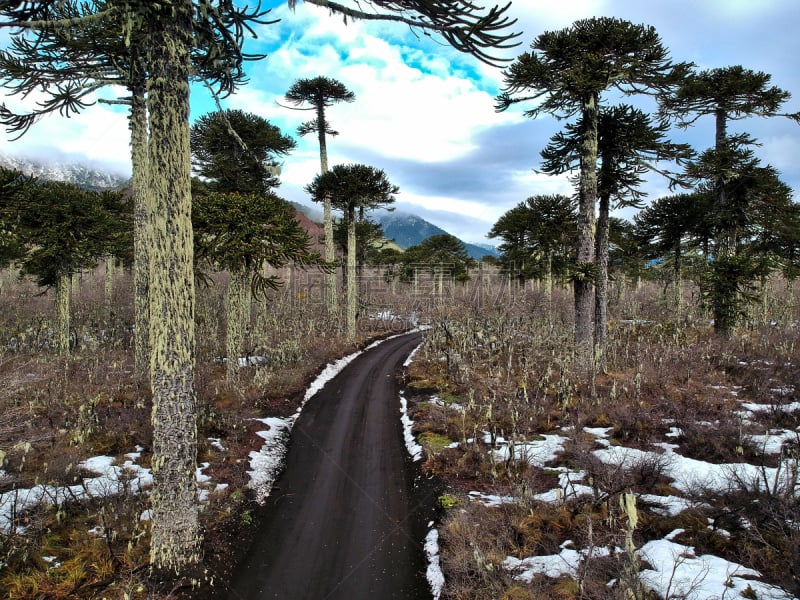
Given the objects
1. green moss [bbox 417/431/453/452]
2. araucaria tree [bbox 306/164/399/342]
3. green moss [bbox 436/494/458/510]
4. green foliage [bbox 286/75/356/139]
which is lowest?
green moss [bbox 436/494/458/510]

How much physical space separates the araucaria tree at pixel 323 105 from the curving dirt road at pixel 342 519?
14.9 meters

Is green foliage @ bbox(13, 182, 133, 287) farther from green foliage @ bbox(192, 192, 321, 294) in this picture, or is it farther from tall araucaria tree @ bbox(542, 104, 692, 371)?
tall araucaria tree @ bbox(542, 104, 692, 371)

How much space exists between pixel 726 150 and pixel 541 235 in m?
8.63

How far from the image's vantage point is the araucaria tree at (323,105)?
→ 25.0 m

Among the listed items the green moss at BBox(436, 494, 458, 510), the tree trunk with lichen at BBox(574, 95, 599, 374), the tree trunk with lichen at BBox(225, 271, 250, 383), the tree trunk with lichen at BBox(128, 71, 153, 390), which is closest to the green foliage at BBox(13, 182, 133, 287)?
the tree trunk with lichen at BBox(128, 71, 153, 390)

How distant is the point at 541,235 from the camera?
1731 cm

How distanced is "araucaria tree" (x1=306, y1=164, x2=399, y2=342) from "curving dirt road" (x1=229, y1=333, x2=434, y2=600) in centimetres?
1239

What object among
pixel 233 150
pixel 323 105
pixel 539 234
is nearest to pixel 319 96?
pixel 323 105

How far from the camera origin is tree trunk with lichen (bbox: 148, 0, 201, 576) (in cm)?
→ 551

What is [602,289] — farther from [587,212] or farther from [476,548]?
[476,548]

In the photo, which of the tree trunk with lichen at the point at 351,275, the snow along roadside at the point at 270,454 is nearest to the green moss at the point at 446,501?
the snow along roadside at the point at 270,454

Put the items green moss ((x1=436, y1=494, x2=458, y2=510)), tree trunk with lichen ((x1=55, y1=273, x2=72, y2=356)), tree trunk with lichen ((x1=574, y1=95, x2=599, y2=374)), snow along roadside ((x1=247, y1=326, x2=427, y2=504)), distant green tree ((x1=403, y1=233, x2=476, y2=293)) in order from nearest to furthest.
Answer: green moss ((x1=436, y1=494, x2=458, y2=510))
snow along roadside ((x1=247, y1=326, x2=427, y2=504))
tree trunk with lichen ((x1=574, y1=95, x2=599, y2=374))
tree trunk with lichen ((x1=55, y1=273, x2=72, y2=356))
distant green tree ((x1=403, y1=233, x2=476, y2=293))

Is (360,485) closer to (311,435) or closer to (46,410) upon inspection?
(311,435)

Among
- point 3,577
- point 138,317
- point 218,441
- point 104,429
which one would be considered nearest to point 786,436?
point 218,441
